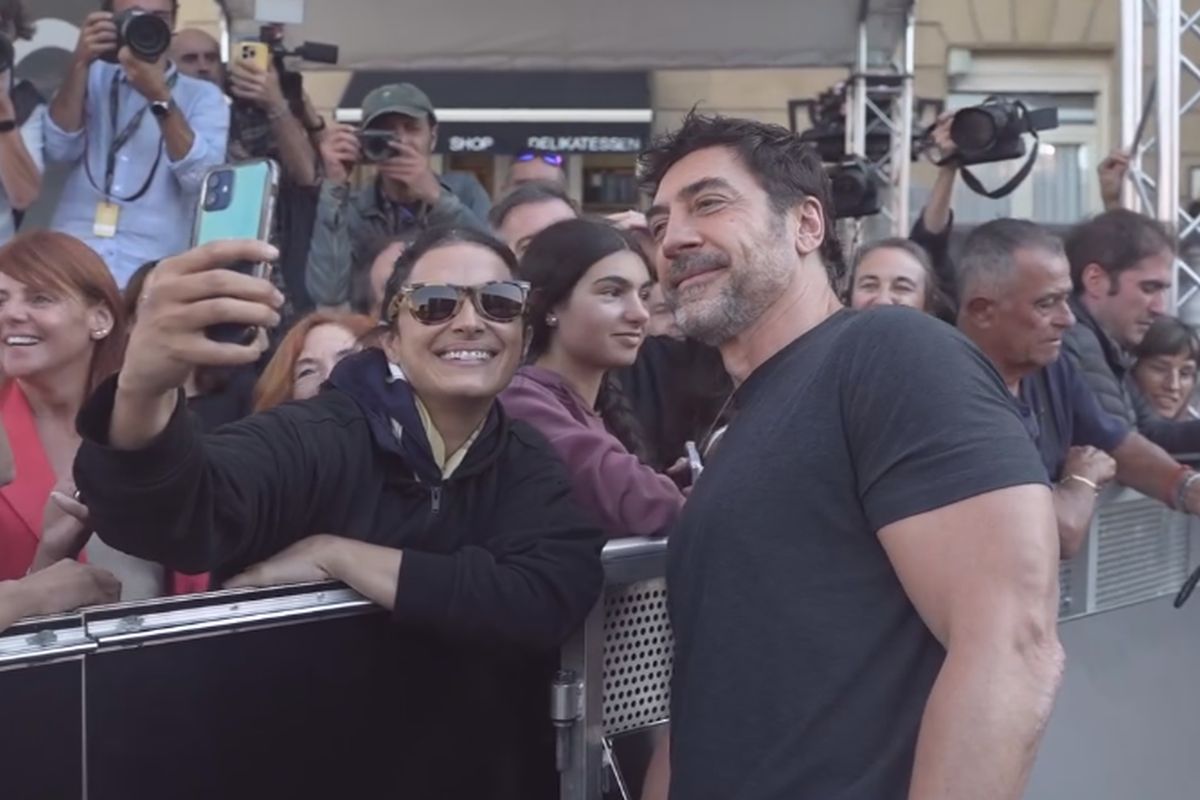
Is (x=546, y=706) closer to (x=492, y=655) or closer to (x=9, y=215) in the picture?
(x=492, y=655)

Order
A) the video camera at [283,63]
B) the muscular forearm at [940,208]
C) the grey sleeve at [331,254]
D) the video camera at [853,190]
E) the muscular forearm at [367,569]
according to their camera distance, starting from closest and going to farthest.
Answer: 1. the muscular forearm at [367,569]
2. the grey sleeve at [331,254]
3. the video camera at [853,190]
4. the video camera at [283,63]
5. the muscular forearm at [940,208]

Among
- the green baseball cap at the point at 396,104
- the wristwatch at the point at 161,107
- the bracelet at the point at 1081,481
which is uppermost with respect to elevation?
the green baseball cap at the point at 396,104

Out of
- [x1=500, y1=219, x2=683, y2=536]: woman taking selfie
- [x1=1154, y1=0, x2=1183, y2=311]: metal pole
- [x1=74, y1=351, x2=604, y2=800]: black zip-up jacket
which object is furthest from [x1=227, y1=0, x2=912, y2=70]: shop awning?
[x1=74, y1=351, x2=604, y2=800]: black zip-up jacket

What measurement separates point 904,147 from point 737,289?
23.6 feet

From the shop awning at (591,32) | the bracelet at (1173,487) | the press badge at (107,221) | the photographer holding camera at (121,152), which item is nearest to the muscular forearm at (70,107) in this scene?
the photographer holding camera at (121,152)

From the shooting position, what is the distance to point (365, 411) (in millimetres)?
2305

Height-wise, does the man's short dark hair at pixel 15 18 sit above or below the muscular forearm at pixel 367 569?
above

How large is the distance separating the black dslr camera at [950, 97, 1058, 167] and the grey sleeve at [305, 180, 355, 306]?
2.24m

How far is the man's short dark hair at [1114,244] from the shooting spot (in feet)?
15.8

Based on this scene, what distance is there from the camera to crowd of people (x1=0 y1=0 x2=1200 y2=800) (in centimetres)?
168

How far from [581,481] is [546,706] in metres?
0.43

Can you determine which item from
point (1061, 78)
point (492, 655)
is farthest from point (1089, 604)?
point (1061, 78)

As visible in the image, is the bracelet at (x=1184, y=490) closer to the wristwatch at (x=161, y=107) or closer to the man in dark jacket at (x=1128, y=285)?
the man in dark jacket at (x=1128, y=285)

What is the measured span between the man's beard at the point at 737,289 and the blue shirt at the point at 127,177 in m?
2.99
